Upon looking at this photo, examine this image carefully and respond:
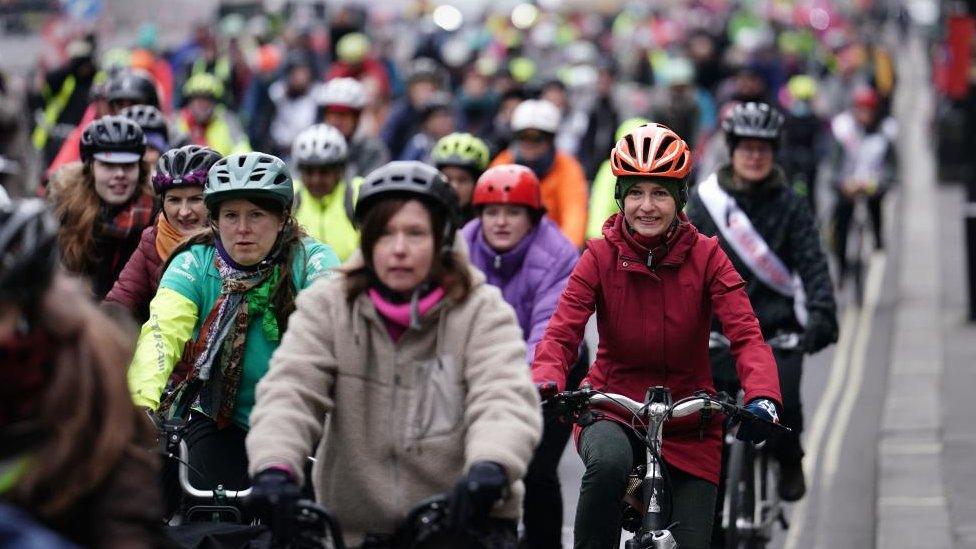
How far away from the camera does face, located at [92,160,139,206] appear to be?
8156mm

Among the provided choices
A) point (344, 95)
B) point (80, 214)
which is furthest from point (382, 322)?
point (344, 95)

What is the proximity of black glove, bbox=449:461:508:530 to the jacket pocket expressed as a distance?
310mm

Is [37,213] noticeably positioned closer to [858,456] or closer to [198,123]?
[858,456]

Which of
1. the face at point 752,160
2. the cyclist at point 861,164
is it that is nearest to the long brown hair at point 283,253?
the face at point 752,160

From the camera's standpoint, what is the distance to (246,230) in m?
6.20

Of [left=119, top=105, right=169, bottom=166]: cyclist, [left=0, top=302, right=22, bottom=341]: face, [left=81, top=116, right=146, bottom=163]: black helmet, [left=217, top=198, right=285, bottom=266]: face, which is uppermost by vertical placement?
[left=119, top=105, right=169, bottom=166]: cyclist

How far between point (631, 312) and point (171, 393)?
5.12 feet

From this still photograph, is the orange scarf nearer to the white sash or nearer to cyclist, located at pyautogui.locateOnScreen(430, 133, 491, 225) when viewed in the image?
the white sash

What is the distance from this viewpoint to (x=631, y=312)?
6.55 m

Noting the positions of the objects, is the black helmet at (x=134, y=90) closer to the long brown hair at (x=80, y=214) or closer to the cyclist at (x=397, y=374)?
the long brown hair at (x=80, y=214)

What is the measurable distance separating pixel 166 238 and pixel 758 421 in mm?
2325

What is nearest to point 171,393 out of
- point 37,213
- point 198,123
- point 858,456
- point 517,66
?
point 37,213

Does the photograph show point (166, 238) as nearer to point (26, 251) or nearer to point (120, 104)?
point (26, 251)

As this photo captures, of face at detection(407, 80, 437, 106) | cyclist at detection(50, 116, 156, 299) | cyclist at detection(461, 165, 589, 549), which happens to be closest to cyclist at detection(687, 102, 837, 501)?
cyclist at detection(461, 165, 589, 549)
